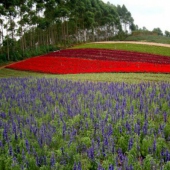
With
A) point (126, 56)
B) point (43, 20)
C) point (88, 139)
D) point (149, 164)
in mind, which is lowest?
point (149, 164)

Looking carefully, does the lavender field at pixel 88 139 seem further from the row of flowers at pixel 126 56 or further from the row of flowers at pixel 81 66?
the row of flowers at pixel 126 56

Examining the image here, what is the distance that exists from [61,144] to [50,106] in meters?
4.03

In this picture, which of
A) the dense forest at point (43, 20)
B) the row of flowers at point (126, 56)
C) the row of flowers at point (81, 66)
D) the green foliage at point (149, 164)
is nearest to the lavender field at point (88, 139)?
the green foliage at point (149, 164)

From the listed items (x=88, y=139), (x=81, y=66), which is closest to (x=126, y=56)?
(x=81, y=66)

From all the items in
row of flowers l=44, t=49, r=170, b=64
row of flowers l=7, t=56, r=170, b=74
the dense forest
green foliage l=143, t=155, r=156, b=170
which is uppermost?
the dense forest

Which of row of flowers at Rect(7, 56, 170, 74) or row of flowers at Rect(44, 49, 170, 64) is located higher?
row of flowers at Rect(44, 49, 170, 64)

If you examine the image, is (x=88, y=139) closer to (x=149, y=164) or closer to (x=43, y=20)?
(x=149, y=164)

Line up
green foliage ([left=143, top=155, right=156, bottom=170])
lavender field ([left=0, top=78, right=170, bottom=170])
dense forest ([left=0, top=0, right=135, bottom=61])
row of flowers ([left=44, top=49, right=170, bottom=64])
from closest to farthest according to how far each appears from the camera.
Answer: green foliage ([left=143, top=155, right=156, bottom=170]) → lavender field ([left=0, top=78, right=170, bottom=170]) → row of flowers ([left=44, top=49, right=170, bottom=64]) → dense forest ([left=0, top=0, right=135, bottom=61])

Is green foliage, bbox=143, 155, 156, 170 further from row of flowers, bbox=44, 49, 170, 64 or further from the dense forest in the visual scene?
the dense forest

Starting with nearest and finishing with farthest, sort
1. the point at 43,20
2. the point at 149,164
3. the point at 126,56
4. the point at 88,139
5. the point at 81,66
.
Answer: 1. the point at 149,164
2. the point at 88,139
3. the point at 81,66
4. the point at 126,56
5. the point at 43,20

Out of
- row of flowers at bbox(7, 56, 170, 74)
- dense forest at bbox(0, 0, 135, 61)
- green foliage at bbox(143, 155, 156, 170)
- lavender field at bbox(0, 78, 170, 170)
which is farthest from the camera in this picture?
dense forest at bbox(0, 0, 135, 61)

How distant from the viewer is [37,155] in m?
5.23

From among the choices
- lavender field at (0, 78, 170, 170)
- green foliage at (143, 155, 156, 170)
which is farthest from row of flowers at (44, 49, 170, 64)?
green foliage at (143, 155, 156, 170)

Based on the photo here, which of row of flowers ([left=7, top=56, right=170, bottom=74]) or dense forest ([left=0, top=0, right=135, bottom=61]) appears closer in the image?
row of flowers ([left=7, top=56, right=170, bottom=74])
